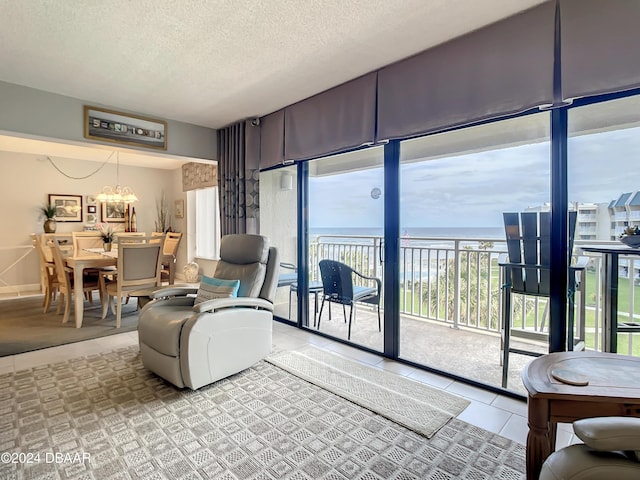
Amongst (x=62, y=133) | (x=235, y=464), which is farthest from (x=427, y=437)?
(x=62, y=133)

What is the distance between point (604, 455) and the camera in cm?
100

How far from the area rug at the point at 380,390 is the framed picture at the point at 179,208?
513 centimetres

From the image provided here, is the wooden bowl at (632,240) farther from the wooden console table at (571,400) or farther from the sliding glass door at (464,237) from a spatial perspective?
the wooden console table at (571,400)

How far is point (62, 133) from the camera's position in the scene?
11.2 feet

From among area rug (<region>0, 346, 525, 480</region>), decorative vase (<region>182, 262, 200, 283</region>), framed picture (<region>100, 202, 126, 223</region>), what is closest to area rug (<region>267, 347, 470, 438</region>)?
area rug (<region>0, 346, 525, 480</region>)

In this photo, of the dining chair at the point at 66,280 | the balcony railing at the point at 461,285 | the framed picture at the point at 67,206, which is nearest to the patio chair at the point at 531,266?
the balcony railing at the point at 461,285

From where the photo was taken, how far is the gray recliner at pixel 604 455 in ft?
3.10

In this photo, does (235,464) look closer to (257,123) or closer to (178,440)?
(178,440)

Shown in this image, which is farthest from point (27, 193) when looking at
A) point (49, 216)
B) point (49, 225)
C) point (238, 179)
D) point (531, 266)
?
point (531, 266)

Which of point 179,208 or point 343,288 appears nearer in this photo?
point 343,288

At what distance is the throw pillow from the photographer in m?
2.69

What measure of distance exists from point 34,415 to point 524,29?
3.81m

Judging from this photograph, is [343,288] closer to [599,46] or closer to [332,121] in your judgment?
[332,121]

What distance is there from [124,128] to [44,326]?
245cm
